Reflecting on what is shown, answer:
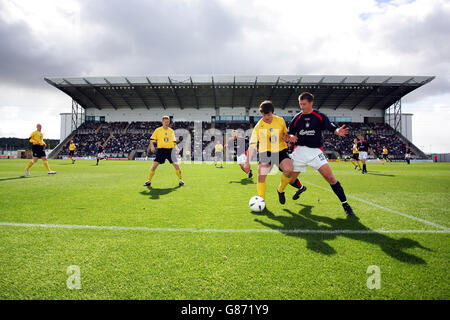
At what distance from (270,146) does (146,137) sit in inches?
1702

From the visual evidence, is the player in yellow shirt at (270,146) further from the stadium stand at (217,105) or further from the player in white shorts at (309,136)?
the stadium stand at (217,105)

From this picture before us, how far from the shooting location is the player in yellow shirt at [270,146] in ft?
14.9

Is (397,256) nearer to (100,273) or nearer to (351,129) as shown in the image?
(100,273)

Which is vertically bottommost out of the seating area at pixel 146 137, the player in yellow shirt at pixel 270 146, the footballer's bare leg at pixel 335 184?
the footballer's bare leg at pixel 335 184

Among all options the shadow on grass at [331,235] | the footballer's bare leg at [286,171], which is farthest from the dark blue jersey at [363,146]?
the shadow on grass at [331,235]

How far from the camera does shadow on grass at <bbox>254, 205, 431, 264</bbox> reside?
7.98 feet

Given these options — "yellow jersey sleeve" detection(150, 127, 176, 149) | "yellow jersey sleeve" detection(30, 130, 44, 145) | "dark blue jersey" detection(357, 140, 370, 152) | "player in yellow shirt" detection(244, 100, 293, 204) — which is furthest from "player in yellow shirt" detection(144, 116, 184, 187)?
"dark blue jersey" detection(357, 140, 370, 152)

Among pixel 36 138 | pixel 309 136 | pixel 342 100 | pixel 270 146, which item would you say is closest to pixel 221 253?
pixel 270 146

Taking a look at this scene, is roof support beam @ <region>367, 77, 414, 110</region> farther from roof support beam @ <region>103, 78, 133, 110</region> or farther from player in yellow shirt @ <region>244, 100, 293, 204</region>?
roof support beam @ <region>103, 78, 133, 110</region>

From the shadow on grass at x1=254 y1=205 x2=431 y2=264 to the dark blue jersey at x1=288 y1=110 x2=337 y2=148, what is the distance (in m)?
1.44

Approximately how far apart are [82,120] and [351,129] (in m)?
59.1

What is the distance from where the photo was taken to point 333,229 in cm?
323

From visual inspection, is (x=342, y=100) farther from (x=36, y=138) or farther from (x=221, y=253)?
(x=221, y=253)

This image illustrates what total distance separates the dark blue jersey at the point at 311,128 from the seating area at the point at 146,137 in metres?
34.7
